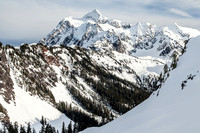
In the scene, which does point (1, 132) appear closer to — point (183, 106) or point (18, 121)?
point (18, 121)

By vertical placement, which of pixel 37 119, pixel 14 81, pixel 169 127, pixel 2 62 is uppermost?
pixel 169 127

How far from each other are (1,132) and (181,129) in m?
124

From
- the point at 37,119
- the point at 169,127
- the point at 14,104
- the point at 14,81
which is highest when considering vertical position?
the point at 169,127

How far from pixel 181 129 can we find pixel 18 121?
139971mm

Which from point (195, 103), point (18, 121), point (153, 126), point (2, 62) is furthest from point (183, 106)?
point (2, 62)

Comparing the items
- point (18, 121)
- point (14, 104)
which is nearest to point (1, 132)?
Result: point (18, 121)

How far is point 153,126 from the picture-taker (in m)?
34.4

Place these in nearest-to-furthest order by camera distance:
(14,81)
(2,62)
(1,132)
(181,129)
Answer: (181,129), (1,132), (2,62), (14,81)

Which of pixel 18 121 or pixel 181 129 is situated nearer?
pixel 181 129

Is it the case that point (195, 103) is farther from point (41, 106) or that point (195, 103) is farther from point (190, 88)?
point (41, 106)

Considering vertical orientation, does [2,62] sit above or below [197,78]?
below

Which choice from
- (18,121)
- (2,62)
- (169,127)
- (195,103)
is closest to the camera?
(169,127)

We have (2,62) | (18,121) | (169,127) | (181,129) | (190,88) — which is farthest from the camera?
(2,62)

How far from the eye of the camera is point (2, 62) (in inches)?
6629
